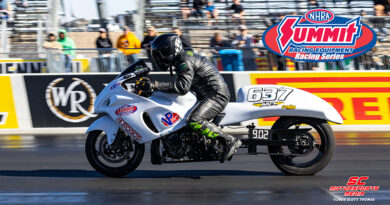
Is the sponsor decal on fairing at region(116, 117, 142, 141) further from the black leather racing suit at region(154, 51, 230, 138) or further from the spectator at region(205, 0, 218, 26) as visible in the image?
the spectator at region(205, 0, 218, 26)

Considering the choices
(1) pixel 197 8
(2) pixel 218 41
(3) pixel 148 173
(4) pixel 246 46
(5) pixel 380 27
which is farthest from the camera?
(1) pixel 197 8

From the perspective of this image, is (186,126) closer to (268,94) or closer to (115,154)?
(115,154)

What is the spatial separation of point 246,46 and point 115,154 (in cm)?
758

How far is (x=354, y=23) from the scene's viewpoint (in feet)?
45.8

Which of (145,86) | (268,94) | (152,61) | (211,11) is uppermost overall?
(145,86)

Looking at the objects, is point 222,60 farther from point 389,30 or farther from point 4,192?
point 4,192

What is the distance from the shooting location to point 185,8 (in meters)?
16.5

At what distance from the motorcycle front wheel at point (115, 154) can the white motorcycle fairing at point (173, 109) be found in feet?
0.35

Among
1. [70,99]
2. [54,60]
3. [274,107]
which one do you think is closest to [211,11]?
[54,60]

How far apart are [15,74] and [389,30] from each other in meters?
8.78

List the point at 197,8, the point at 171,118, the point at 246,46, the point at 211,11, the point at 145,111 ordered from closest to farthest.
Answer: the point at 171,118
the point at 145,111
the point at 246,46
the point at 211,11
the point at 197,8

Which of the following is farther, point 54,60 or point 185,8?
point 185,8

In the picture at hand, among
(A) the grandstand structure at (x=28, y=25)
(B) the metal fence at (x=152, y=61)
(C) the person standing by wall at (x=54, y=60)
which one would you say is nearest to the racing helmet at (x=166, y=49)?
(B) the metal fence at (x=152, y=61)

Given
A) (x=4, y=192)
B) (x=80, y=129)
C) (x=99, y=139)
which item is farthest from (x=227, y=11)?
(x=4, y=192)
